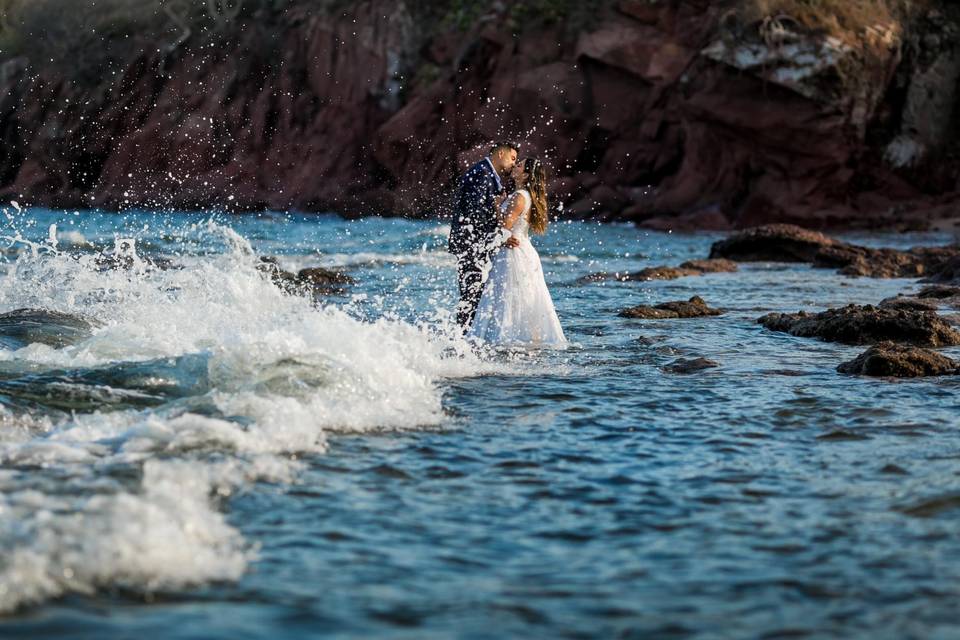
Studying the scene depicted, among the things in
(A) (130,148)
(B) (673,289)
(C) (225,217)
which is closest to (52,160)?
(A) (130,148)

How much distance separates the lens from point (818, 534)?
16.2 feet

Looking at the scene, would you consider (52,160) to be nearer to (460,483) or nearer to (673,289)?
(673,289)

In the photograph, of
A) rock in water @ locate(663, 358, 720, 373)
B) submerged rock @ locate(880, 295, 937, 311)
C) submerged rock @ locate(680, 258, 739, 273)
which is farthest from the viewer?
submerged rock @ locate(680, 258, 739, 273)

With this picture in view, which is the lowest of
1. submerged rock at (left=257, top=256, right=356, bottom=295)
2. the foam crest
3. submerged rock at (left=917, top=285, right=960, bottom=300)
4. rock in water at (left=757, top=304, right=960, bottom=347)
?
the foam crest

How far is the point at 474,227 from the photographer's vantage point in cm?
1072

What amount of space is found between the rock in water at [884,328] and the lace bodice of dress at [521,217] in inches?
101

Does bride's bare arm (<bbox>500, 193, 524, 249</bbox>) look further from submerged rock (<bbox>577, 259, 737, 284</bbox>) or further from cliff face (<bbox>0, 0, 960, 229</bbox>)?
cliff face (<bbox>0, 0, 960, 229</bbox>)

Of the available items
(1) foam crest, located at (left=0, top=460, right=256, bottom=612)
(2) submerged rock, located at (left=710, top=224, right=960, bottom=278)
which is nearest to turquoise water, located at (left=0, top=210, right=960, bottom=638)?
(1) foam crest, located at (left=0, top=460, right=256, bottom=612)

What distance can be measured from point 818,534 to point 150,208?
144 ft

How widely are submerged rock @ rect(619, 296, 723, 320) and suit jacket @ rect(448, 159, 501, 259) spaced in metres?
2.74

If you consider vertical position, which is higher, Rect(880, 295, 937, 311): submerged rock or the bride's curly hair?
the bride's curly hair

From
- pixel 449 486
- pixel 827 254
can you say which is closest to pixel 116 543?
pixel 449 486

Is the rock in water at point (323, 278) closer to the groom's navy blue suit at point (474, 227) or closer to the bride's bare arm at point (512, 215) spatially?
the groom's navy blue suit at point (474, 227)

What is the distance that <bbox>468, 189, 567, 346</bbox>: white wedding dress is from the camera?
34.7 ft
